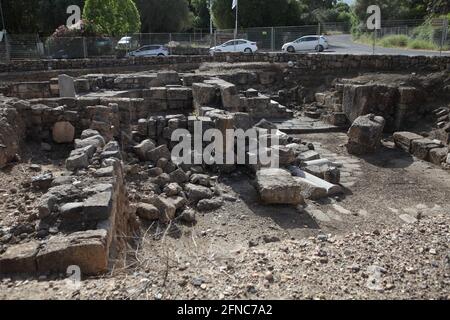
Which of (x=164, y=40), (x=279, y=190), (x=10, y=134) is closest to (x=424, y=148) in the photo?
(x=279, y=190)

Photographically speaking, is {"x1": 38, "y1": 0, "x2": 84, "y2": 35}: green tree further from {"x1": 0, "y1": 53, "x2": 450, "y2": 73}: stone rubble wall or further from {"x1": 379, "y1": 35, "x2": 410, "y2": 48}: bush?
{"x1": 379, "y1": 35, "x2": 410, "y2": 48}: bush

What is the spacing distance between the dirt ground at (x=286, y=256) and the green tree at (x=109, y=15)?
22.0 metres

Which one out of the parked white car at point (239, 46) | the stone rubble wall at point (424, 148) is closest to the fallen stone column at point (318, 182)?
the stone rubble wall at point (424, 148)

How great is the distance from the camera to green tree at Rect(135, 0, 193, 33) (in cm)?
3881

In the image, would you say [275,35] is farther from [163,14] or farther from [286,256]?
[286,256]

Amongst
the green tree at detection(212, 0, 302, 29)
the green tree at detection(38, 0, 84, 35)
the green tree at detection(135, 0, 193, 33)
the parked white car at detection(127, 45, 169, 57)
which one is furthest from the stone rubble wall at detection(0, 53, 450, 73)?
the green tree at detection(135, 0, 193, 33)

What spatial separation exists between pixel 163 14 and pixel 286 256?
38.3 metres

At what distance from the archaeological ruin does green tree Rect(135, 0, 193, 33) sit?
1036 inches

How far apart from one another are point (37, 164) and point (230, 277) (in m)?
4.38

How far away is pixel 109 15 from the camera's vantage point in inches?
1070

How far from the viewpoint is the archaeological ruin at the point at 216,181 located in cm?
411

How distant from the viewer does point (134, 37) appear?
80.0ft

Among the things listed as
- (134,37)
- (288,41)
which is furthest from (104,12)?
(288,41)

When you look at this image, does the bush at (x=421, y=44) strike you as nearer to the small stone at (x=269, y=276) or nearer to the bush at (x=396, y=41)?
the bush at (x=396, y=41)
